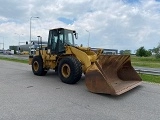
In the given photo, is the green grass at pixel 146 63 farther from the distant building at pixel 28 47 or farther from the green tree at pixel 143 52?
the green tree at pixel 143 52

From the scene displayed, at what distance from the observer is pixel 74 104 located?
6.15 meters

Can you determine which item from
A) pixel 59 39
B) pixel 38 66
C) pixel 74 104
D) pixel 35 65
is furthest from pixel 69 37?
pixel 74 104

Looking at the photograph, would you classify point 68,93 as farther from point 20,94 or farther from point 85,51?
point 85,51

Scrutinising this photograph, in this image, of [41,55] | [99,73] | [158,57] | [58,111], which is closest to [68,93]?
[99,73]

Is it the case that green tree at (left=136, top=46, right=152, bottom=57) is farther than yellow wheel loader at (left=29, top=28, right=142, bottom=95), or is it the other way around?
green tree at (left=136, top=46, right=152, bottom=57)

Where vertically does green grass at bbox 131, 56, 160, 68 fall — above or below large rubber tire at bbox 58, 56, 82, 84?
below

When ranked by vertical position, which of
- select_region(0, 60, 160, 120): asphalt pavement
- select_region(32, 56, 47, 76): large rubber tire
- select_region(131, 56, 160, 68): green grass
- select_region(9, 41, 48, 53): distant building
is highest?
select_region(9, 41, 48, 53): distant building

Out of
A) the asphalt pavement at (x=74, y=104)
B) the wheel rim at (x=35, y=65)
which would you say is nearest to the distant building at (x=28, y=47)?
the wheel rim at (x=35, y=65)

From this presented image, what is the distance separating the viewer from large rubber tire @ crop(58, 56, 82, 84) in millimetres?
8819

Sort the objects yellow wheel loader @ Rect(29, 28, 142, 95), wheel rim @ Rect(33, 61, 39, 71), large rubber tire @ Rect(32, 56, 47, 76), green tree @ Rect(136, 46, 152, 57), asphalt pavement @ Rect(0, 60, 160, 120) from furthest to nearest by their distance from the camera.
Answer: green tree @ Rect(136, 46, 152, 57) → wheel rim @ Rect(33, 61, 39, 71) → large rubber tire @ Rect(32, 56, 47, 76) → yellow wheel loader @ Rect(29, 28, 142, 95) → asphalt pavement @ Rect(0, 60, 160, 120)

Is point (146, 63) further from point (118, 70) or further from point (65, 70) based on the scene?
point (65, 70)

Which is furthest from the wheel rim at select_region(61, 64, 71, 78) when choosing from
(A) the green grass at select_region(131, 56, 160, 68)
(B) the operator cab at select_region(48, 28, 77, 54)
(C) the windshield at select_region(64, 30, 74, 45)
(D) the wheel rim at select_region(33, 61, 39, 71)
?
A: (A) the green grass at select_region(131, 56, 160, 68)

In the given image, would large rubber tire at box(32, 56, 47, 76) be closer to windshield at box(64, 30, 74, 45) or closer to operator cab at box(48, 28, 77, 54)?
operator cab at box(48, 28, 77, 54)

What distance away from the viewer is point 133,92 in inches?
308
